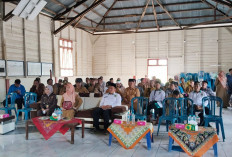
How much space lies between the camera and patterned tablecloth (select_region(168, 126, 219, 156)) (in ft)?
10.5

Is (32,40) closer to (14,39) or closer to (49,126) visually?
(14,39)

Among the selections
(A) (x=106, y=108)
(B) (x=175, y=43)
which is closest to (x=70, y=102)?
(A) (x=106, y=108)

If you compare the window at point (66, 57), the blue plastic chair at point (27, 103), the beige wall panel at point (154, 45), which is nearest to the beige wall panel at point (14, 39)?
the blue plastic chair at point (27, 103)

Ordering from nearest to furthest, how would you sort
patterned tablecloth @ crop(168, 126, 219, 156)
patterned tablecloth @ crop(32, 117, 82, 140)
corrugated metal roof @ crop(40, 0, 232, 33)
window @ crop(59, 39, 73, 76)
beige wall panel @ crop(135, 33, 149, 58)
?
patterned tablecloth @ crop(168, 126, 219, 156), patterned tablecloth @ crop(32, 117, 82, 140), corrugated metal roof @ crop(40, 0, 232, 33), window @ crop(59, 39, 73, 76), beige wall panel @ crop(135, 33, 149, 58)

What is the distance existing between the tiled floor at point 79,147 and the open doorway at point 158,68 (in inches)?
377

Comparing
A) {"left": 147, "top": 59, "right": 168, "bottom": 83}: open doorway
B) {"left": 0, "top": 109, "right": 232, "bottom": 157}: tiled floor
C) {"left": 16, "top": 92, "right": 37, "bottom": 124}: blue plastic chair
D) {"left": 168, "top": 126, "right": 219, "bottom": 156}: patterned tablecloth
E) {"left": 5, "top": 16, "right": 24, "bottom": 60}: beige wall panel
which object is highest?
{"left": 5, "top": 16, "right": 24, "bottom": 60}: beige wall panel

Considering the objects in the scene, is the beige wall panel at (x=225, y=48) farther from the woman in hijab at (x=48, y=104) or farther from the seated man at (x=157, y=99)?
the woman in hijab at (x=48, y=104)

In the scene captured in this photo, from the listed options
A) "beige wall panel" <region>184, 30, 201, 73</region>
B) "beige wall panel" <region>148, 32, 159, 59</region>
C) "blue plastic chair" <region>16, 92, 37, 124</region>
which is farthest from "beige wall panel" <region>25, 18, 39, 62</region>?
"beige wall panel" <region>184, 30, 201, 73</region>

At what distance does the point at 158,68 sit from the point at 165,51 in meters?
1.20

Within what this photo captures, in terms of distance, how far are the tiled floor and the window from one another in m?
7.07

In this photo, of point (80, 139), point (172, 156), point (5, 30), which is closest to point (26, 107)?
point (80, 139)

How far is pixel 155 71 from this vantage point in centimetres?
1421

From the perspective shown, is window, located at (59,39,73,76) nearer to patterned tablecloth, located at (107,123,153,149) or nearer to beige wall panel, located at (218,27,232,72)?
patterned tablecloth, located at (107,123,153,149)

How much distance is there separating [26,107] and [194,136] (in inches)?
173
